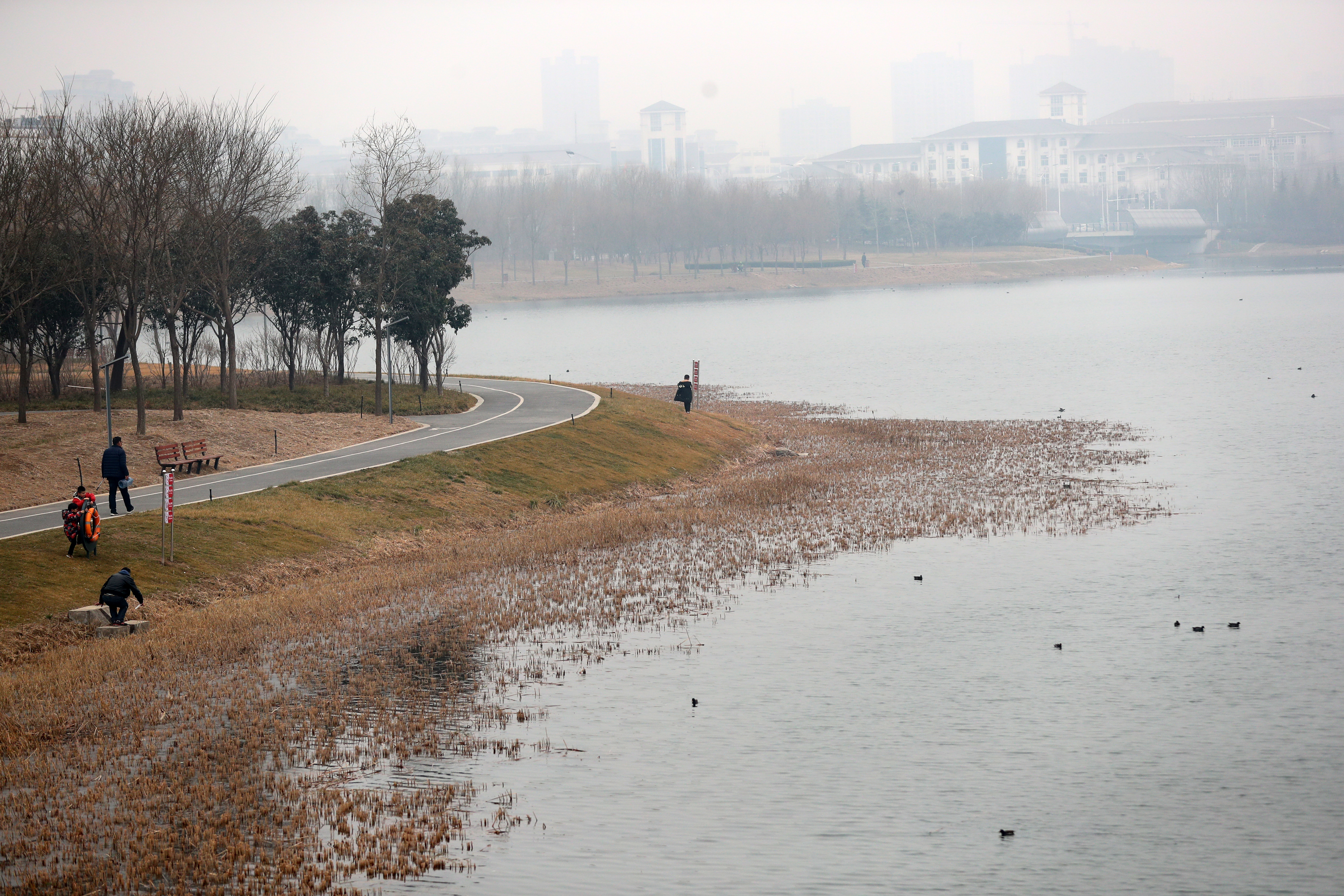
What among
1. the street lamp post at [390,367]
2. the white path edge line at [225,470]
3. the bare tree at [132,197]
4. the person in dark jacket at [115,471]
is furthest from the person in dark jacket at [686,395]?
the person in dark jacket at [115,471]

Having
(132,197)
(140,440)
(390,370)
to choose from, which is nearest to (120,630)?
(140,440)

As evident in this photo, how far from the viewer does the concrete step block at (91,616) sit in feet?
92.6

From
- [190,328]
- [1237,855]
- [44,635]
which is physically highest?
[190,328]

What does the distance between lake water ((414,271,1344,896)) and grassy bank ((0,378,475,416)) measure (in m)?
31.4

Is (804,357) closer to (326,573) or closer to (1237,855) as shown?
(326,573)

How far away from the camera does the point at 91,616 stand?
93.0 ft

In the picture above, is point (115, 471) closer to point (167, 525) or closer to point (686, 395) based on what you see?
point (167, 525)

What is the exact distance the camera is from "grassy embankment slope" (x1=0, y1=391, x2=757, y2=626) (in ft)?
101

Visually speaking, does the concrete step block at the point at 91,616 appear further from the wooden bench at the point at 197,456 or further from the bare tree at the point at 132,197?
the bare tree at the point at 132,197

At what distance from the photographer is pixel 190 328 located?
70125mm

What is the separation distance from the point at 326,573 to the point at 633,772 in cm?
1654

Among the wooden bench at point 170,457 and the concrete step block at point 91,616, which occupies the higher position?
the wooden bench at point 170,457

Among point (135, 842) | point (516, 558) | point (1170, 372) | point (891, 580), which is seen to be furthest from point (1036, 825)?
point (1170, 372)

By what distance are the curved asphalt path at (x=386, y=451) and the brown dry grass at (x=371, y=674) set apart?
18.9 ft
